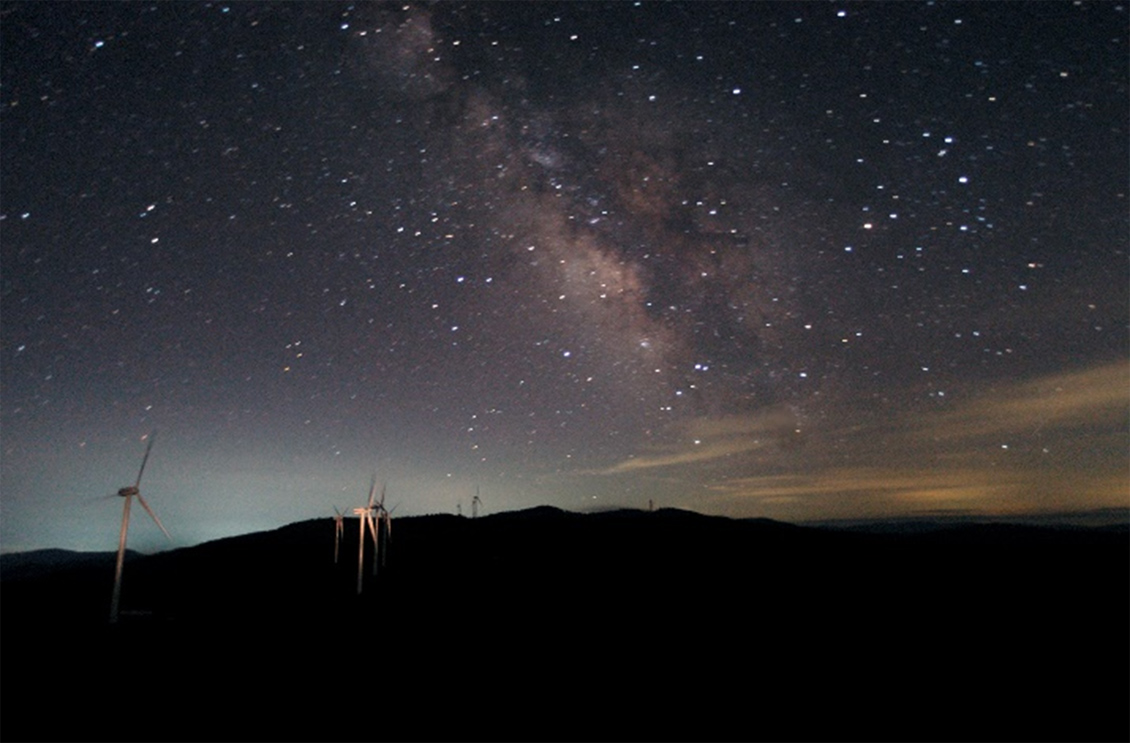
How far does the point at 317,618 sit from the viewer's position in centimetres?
3284

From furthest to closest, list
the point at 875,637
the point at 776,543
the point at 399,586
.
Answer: the point at 776,543, the point at 399,586, the point at 875,637

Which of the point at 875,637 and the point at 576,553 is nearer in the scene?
the point at 875,637

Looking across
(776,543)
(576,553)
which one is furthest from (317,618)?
(776,543)

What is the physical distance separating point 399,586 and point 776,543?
41625 mm

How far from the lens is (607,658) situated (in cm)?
2141

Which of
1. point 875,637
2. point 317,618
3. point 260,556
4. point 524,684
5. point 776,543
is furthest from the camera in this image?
point 260,556

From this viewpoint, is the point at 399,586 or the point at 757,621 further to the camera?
the point at 399,586

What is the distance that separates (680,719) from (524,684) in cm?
509

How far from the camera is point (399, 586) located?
45562 millimetres

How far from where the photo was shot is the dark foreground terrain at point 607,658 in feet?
51.4

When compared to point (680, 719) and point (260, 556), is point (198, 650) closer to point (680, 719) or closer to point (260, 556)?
point (680, 719)

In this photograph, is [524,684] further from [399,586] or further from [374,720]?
[399,586]

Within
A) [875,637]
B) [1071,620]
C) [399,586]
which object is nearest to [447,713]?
[875,637]

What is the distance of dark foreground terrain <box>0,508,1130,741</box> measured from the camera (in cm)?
1566
